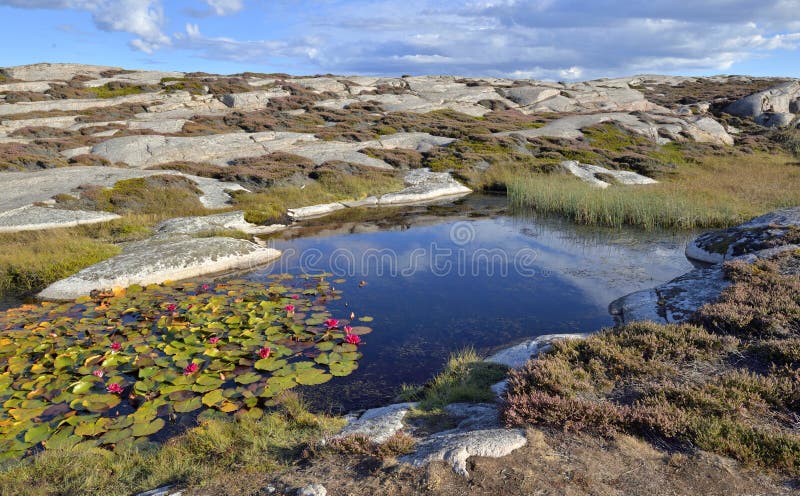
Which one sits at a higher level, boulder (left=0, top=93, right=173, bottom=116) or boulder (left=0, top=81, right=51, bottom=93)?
boulder (left=0, top=81, right=51, bottom=93)

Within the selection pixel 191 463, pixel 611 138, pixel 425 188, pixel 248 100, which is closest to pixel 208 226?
pixel 425 188

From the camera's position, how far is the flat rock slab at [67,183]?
82.0ft

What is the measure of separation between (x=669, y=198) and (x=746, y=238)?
9.93m

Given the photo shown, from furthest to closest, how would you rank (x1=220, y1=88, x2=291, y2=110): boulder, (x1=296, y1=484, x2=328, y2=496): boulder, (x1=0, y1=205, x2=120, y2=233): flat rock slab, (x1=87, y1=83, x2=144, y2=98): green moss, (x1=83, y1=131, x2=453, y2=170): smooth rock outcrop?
(x1=87, y1=83, x2=144, y2=98): green moss → (x1=220, y1=88, x2=291, y2=110): boulder → (x1=83, y1=131, x2=453, y2=170): smooth rock outcrop → (x1=0, y1=205, x2=120, y2=233): flat rock slab → (x1=296, y1=484, x2=328, y2=496): boulder

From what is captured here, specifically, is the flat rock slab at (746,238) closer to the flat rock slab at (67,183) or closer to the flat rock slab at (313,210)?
the flat rock slab at (313,210)

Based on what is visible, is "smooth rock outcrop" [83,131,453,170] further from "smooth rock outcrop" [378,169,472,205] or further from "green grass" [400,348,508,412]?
"green grass" [400,348,508,412]

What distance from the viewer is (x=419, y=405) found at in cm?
782

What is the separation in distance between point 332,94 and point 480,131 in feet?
101

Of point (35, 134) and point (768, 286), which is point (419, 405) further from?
point (35, 134)

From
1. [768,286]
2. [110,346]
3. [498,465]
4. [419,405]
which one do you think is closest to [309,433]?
[419,405]

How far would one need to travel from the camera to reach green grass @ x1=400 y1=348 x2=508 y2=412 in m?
7.88

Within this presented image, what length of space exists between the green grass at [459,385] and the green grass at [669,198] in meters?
16.9

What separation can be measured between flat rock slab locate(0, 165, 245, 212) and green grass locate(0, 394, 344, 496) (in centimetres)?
2187

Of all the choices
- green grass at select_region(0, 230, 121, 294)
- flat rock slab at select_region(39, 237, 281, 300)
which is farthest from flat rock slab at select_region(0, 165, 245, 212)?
flat rock slab at select_region(39, 237, 281, 300)
